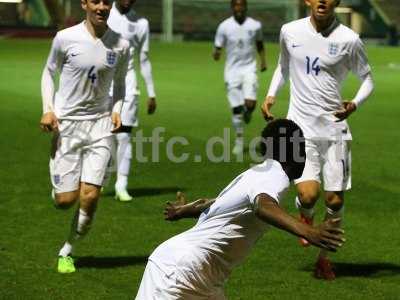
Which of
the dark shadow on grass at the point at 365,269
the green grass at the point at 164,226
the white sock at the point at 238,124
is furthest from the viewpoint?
the white sock at the point at 238,124

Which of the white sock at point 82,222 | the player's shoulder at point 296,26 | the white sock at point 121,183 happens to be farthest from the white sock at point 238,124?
the white sock at point 82,222

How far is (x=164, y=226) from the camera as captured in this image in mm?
12711

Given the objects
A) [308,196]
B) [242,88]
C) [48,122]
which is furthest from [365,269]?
[242,88]

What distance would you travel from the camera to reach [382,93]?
3297 cm

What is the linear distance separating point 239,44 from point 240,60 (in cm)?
34

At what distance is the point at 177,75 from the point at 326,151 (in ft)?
87.3

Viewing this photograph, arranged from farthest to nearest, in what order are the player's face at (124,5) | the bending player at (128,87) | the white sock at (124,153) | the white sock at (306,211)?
1. the player's face at (124,5)
2. the white sock at (124,153)
3. the bending player at (128,87)
4. the white sock at (306,211)

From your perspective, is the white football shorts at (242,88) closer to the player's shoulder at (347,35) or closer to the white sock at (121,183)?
the white sock at (121,183)

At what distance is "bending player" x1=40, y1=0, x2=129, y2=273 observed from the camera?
10.3m

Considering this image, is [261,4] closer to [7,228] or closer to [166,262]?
[7,228]

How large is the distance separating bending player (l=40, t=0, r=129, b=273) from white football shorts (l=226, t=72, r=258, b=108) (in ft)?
32.0

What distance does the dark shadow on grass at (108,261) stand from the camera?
10648mm

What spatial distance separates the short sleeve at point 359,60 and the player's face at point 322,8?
0.40m

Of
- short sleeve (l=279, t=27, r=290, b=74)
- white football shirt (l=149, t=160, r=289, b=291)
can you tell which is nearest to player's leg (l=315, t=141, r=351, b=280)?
short sleeve (l=279, t=27, r=290, b=74)
